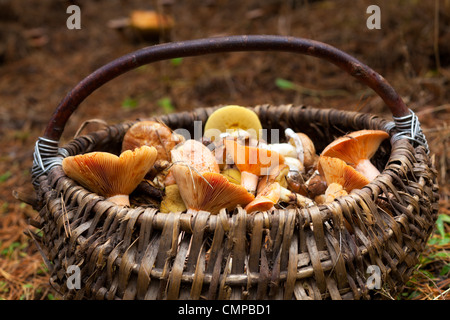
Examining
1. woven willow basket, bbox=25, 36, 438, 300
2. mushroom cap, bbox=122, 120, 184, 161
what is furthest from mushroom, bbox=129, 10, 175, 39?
woven willow basket, bbox=25, 36, 438, 300

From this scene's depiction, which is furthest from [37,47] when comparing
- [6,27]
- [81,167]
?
[81,167]

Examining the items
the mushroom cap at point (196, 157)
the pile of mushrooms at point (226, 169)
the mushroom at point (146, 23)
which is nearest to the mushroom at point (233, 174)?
the pile of mushrooms at point (226, 169)

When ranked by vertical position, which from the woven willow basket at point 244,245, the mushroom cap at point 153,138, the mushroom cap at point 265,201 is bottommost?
the woven willow basket at point 244,245

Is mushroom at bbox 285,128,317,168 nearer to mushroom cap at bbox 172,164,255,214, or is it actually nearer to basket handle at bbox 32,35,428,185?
basket handle at bbox 32,35,428,185

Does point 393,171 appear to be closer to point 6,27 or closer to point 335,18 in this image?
point 335,18

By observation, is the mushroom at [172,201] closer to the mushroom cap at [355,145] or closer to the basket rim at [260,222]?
the basket rim at [260,222]

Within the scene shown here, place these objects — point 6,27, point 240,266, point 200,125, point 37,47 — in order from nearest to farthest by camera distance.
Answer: point 240,266 < point 200,125 < point 6,27 < point 37,47

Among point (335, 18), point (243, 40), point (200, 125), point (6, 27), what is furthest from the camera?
point (6, 27)
